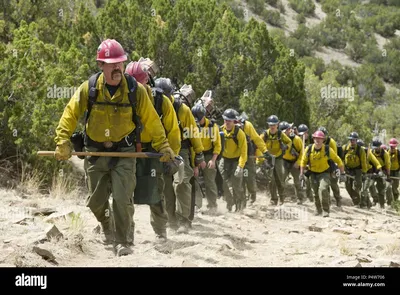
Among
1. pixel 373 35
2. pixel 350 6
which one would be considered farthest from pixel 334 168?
pixel 350 6

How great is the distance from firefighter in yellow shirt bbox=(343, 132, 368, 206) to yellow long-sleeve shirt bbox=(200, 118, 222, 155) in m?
6.82

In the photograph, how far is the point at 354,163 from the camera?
1892 centimetres

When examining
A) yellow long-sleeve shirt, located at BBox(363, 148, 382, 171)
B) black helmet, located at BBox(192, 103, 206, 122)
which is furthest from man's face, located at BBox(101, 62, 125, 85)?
yellow long-sleeve shirt, located at BBox(363, 148, 382, 171)

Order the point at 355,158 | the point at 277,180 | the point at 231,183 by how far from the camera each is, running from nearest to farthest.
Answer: the point at 231,183 < the point at 277,180 < the point at 355,158

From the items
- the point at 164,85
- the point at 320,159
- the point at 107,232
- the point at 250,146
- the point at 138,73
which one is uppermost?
the point at 138,73

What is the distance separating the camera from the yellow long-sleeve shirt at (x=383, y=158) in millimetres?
19812

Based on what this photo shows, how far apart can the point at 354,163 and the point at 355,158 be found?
170 mm

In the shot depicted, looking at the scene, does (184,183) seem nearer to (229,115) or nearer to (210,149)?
(210,149)

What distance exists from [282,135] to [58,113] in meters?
5.64

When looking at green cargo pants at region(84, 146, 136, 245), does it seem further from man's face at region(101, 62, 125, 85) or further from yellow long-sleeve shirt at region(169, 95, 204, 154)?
yellow long-sleeve shirt at region(169, 95, 204, 154)

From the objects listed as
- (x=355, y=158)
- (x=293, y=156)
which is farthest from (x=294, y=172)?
(x=355, y=158)

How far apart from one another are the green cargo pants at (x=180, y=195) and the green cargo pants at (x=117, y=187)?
6.58 ft
